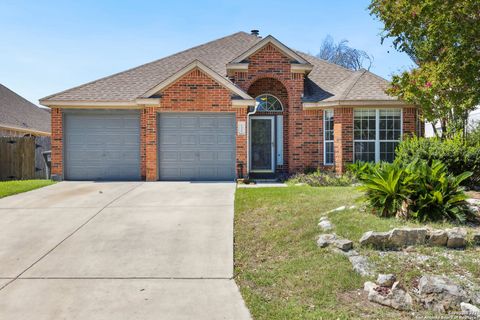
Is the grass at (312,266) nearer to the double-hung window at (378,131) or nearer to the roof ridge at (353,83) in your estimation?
the double-hung window at (378,131)

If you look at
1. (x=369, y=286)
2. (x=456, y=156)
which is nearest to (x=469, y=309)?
(x=369, y=286)

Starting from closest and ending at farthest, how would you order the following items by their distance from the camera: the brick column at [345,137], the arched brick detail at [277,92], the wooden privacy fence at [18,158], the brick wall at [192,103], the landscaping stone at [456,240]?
1. the landscaping stone at [456,240]
2. the brick wall at [192,103]
3. the brick column at [345,137]
4. the arched brick detail at [277,92]
5. the wooden privacy fence at [18,158]

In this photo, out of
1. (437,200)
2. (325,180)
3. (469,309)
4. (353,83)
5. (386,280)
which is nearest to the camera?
(469,309)

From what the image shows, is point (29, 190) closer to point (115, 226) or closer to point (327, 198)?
point (115, 226)

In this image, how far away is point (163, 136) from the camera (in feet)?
45.2

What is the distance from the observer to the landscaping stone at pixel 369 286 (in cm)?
473

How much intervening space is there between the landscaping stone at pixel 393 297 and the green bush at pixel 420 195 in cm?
244

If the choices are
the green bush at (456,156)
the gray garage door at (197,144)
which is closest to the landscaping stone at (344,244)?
the green bush at (456,156)

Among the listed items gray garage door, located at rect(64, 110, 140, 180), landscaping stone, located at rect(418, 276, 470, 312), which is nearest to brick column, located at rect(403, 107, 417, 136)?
gray garage door, located at rect(64, 110, 140, 180)

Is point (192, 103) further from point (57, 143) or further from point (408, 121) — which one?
point (408, 121)

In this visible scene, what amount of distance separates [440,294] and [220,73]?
42.6 feet

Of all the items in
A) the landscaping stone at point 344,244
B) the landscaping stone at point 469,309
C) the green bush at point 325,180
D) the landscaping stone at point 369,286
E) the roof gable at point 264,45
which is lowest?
the landscaping stone at point 469,309

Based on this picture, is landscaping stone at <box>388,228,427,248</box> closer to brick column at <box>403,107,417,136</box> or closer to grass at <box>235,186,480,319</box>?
grass at <box>235,186,480,319</box>

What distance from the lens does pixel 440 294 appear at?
14.6ft
